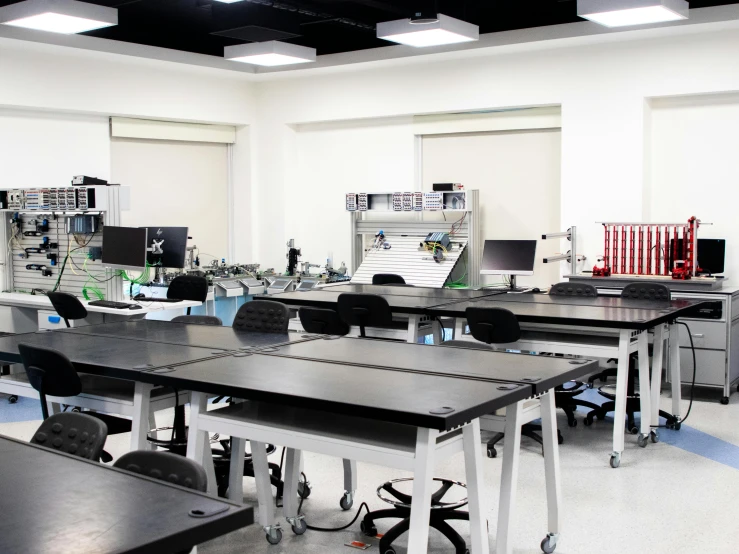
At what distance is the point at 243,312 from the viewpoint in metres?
4.44

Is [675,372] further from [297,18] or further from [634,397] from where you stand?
[297,18]

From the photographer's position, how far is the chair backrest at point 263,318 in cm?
433

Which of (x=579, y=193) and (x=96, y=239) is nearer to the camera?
(x=96, y=239)

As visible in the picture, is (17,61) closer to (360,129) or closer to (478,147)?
(360,129)

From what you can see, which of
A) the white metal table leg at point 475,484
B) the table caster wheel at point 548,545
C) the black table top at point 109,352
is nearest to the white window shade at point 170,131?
the black table top at point 109,352

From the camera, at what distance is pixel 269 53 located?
23.4 ft

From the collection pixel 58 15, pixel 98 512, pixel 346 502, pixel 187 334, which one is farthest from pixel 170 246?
pixel 98 512

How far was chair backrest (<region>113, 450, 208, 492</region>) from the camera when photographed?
82.0 inches

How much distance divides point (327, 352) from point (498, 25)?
5171mm

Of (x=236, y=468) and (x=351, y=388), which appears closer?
(x=351, y=388)

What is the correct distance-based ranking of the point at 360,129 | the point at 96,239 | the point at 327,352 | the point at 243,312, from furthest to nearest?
the point at 360,129, the point at 96,239, the point at 243,312, the point at 327,352

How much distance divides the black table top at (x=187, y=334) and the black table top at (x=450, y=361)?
226mm

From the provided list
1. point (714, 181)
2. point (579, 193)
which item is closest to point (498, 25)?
point (579, 193)

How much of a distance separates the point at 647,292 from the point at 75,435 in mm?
Answer: 4172
